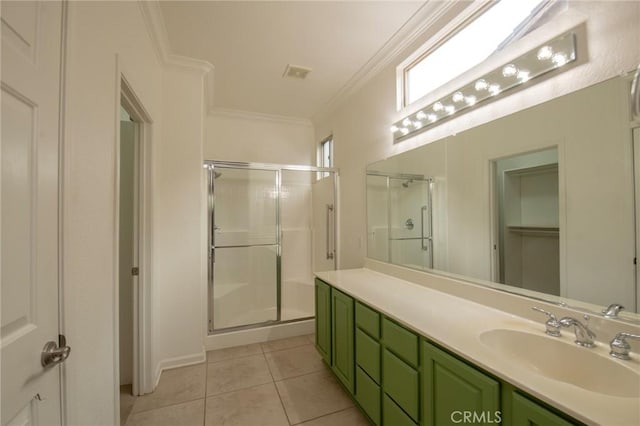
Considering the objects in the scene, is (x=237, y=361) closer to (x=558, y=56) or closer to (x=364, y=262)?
(x=364, y=262)

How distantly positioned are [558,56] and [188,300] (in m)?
3.10

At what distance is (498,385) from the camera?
88cm

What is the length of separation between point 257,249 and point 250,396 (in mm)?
1772

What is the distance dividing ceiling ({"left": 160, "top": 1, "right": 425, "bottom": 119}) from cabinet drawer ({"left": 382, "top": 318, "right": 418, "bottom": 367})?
2.11m

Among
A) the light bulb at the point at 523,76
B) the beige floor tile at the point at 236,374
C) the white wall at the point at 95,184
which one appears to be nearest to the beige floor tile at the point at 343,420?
the beige floor tile at the point at 236,374

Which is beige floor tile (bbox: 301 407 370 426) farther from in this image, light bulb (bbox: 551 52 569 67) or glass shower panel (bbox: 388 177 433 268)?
light bulb (bbox: 551 52 569 67)

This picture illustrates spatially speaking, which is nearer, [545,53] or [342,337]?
[545,53]

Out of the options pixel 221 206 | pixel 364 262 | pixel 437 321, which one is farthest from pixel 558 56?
pixel 221 206

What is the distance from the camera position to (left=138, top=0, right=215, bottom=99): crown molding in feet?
5.73

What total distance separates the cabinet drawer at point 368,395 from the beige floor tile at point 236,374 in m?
0.85

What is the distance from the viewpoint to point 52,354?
0.80 meters

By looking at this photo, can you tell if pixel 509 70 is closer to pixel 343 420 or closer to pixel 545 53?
pixel 545 53

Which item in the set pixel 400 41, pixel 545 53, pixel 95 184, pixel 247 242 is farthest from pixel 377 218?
pixel 95 184

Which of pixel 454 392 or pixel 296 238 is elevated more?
pixel 296 238
